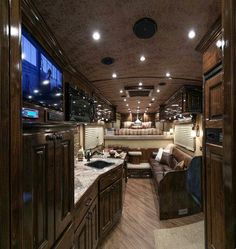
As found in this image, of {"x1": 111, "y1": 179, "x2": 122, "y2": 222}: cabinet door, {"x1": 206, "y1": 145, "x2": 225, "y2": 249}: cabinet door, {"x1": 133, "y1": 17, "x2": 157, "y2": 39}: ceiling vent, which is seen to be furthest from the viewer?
{"x1": 111, "y1": 179, "x2": 122, "y2": 222}: cabinet door

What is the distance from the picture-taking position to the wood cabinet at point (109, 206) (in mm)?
2689

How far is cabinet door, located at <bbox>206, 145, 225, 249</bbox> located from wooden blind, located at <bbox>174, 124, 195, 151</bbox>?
322cm

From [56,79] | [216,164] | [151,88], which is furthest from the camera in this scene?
[151,88]

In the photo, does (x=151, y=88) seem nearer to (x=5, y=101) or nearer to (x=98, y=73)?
(x=98, y=73)

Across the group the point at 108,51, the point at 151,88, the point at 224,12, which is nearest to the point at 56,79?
the point at 108,51

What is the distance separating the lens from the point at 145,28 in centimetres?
187

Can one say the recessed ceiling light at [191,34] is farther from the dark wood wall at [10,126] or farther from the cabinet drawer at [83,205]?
the cabinet drawer at [83,205]

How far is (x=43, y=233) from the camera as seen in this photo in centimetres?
87

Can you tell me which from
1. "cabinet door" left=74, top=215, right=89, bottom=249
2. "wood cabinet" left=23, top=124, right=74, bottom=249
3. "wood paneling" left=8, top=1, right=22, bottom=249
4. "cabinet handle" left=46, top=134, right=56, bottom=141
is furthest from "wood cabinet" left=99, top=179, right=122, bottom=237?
"wood paneling" left=8, top=1, right=22, bottom=249

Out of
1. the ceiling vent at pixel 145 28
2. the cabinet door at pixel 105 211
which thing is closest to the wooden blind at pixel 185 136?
the cabinet door at pixel 105 211

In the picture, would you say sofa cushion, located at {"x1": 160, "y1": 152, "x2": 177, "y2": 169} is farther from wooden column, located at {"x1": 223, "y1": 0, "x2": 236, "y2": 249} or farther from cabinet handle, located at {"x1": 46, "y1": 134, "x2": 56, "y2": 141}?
wooden column, located at {"x1": 223, "y1": 0, "x2": 236, "y2": 249}

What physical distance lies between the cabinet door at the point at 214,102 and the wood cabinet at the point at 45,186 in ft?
3.81

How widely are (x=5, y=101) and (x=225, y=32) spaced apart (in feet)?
2.25

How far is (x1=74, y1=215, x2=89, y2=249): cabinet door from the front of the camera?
1.64 m
